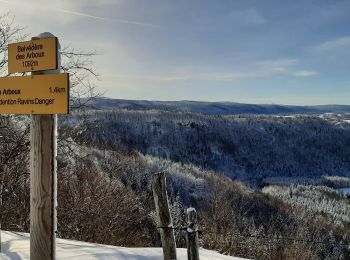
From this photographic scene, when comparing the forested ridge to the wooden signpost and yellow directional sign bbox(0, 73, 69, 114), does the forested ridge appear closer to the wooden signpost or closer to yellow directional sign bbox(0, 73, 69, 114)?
the wooden signpost

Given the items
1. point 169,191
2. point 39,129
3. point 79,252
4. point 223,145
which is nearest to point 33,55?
point 39,129

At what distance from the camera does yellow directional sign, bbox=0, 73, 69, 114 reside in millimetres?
3744

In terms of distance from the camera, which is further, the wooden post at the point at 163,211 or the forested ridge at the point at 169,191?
the forested ridge at the point at 169,191

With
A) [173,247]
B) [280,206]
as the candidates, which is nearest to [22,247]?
[173,247]

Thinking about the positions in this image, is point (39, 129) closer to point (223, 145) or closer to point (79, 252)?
point (79, 252)

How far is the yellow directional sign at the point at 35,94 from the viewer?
374 centimetres

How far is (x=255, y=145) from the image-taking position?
183 meters

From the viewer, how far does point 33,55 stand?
13.0 ft

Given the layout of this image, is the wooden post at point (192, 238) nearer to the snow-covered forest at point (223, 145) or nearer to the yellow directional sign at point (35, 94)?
the yellow directional sign at point (35, 94)

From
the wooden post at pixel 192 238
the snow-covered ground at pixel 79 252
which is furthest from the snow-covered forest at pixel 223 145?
the wooden post at pixel 192 238

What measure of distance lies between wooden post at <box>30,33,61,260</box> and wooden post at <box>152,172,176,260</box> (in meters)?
1.55

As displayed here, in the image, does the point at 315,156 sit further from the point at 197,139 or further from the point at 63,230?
the point at 63,230

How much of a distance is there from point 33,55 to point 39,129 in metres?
0.65

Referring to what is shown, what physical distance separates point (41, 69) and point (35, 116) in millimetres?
419
